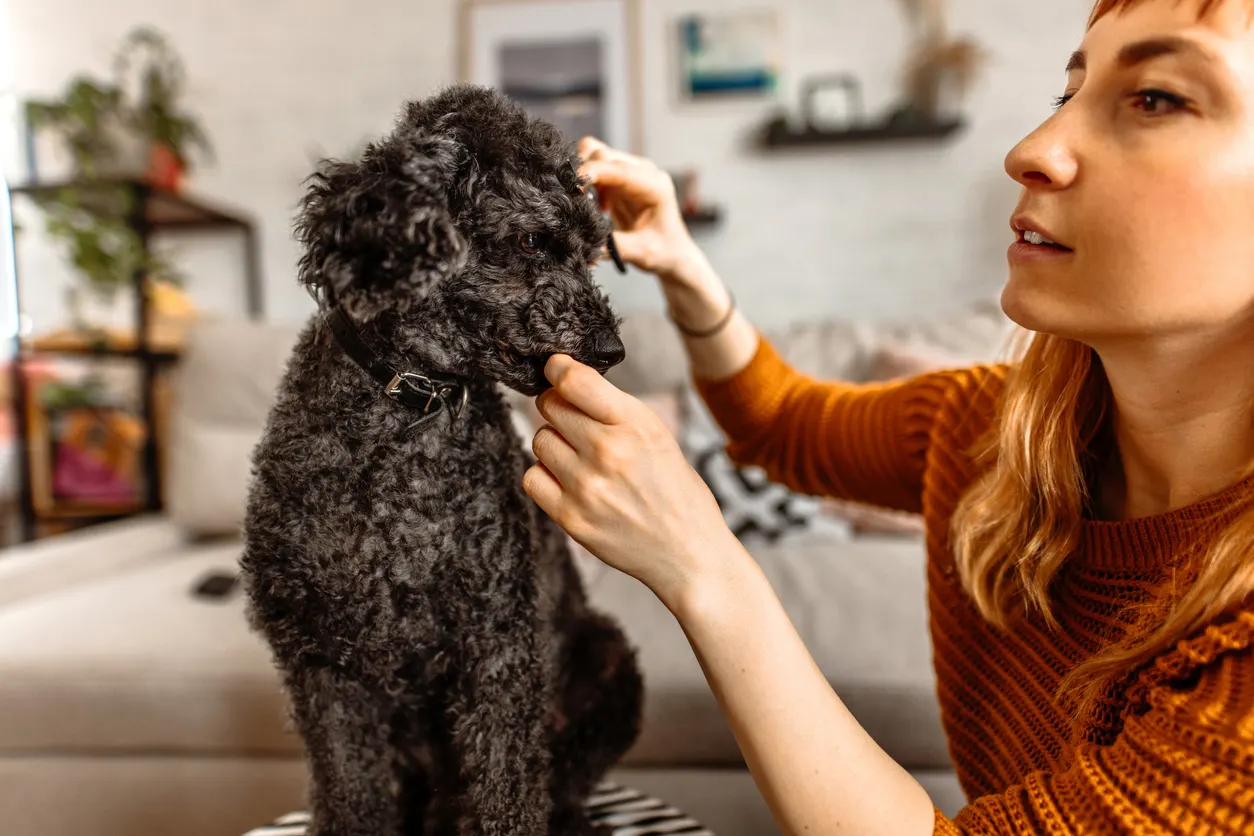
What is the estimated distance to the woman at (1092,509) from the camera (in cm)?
52

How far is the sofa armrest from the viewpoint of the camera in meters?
1.67

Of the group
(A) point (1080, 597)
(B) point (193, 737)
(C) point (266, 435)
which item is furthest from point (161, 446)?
(A) point (1080, 597)

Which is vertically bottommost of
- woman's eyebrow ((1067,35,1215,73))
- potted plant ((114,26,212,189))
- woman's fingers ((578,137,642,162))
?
woman's eyebrow ((1067,35,1215,73))

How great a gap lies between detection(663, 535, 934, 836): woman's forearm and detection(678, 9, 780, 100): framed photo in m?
2.50

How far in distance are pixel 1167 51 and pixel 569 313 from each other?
1.58 feet

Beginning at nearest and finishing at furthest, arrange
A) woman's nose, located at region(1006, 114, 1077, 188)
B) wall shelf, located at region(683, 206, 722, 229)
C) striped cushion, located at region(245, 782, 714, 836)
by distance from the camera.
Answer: woman's nose, located at region(1006, 114, 1077, 188)
striped cushion, located at region(245, 782, 714, 836)
wall shelf, located at region(683, 206, 722, 229)

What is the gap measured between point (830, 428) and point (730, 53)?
209 cm

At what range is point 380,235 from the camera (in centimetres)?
50

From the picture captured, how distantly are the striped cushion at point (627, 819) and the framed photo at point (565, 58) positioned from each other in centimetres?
234

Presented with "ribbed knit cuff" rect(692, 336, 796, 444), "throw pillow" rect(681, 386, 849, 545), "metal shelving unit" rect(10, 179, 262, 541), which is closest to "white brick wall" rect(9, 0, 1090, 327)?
"metal shelving unit" rect(10, 179, 262, 541)

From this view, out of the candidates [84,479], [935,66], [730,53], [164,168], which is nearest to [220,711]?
[84,479]

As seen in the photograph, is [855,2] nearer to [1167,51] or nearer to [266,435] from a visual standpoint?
[1167,51]

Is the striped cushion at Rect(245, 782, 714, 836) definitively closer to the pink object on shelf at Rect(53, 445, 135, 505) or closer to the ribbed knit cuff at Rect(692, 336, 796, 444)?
the ribbed knit cuff at Rect(692, 336, 796, 444)

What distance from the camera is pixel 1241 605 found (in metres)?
0.55
